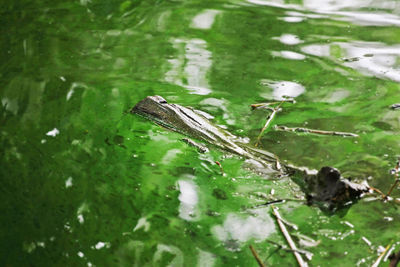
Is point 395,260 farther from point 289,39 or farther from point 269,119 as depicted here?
point 289,39

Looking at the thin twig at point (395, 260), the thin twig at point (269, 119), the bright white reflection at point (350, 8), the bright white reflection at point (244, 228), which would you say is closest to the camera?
the thin twig at point (395, 260)

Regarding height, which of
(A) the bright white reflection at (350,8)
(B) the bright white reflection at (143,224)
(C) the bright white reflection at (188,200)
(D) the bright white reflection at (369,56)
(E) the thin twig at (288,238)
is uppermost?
(A) the bright white reflection at (350,8)

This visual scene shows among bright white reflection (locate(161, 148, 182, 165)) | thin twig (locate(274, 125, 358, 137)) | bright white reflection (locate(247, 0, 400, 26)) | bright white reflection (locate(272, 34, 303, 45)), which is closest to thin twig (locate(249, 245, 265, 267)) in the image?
bright white reflection (locate(161, 148, 182, 165))

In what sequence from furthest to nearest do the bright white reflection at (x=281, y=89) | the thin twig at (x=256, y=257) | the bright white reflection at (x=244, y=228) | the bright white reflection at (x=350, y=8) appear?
the bright white reflection at (x=350, y=8) → the bright white reflection at (x=281, y=89) → the bright white reflection at (x=244, y=228) → the thin twig at (x=256, y=257)

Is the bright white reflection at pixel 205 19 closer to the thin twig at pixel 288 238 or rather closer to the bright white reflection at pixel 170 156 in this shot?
the bright white reflection at pixel 170 156

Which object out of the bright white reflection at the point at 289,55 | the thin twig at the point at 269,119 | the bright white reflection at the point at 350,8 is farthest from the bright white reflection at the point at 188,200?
the bright white reflection at the point at 350,8

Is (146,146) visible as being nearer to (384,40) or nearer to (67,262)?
(67,262)

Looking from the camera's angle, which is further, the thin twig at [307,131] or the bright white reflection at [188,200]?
the thin twig at [307,131]

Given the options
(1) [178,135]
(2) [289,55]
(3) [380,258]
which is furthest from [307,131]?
(2) [289,55]
